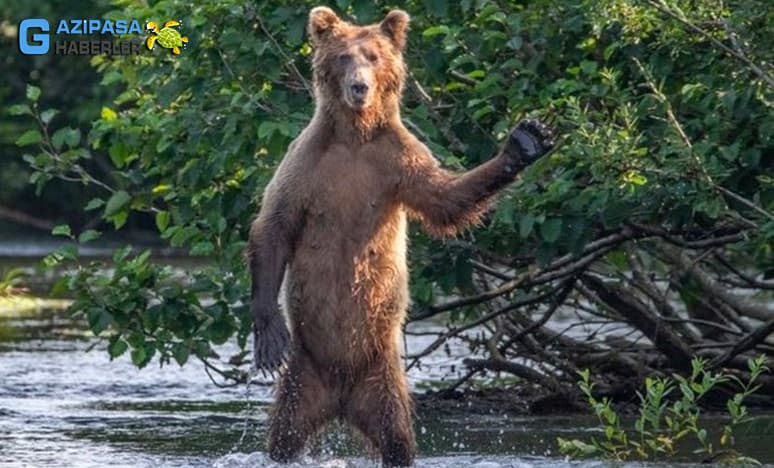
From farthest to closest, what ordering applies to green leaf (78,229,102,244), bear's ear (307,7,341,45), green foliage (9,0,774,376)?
green leaf (78,229,102,244), green foliage (9,0,774,376), bear's ear (307,7,341,45)

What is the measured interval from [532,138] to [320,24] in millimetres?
992

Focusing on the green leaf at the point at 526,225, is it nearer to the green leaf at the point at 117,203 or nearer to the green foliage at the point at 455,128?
the green foliage at the point at 455,128

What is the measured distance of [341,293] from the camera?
7.00 metres

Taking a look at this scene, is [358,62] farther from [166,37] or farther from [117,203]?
[117,203]

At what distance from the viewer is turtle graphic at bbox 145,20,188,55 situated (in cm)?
880

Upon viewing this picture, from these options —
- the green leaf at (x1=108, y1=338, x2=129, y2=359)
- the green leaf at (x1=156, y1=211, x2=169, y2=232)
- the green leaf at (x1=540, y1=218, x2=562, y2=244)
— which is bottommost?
the green leaf at (x1=108, y1=338, x2=129, y2=359)

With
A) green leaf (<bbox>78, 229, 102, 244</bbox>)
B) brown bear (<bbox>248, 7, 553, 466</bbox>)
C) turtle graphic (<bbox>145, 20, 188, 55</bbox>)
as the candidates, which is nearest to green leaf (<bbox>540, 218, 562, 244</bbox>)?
brown bear (<bbox>248, 7, 553, 466</bbox>)

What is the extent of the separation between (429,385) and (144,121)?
2492 millimetres

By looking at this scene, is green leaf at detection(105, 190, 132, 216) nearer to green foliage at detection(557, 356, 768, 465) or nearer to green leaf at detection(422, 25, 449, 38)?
green leaf at detection(422, 25, 449, 38)

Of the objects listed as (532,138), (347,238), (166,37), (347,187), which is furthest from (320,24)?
(166,37)

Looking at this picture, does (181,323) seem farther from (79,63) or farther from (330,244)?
(79,63)

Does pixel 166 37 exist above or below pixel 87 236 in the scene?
above

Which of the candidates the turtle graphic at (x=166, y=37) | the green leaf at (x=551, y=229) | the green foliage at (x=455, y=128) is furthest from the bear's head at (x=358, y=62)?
the turtle graphic at (x=166, y=37)

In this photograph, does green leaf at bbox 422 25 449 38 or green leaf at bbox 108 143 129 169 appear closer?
green leaf at bbox 422 25 449 38
